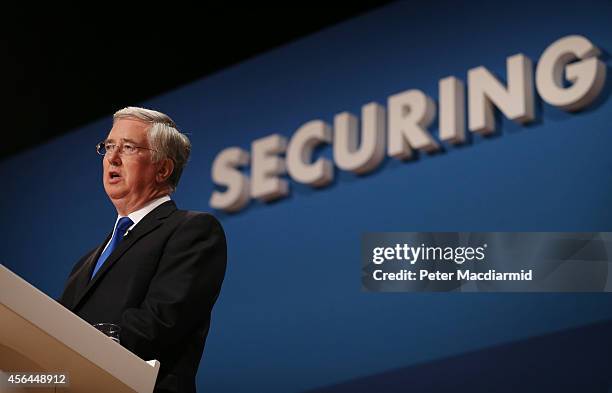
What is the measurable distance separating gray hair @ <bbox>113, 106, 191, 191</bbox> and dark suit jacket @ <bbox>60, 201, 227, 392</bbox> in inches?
5.1

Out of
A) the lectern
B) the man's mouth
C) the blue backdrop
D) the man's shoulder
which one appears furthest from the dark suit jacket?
the blue backdrop

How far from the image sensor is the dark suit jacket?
158cm

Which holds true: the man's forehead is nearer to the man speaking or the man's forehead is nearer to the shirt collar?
the man speaking

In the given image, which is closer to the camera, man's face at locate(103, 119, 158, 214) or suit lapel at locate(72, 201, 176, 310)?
suit lapel at locate(72, 201, 176, 310)

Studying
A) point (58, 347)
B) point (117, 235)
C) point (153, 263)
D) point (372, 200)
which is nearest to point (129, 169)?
point (117, 235)

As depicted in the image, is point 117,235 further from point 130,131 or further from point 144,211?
point 130,131

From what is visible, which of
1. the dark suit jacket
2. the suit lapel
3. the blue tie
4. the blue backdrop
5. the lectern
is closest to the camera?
the lectern

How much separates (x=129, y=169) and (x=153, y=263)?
0.83 feet

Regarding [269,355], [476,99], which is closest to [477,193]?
[476,99]

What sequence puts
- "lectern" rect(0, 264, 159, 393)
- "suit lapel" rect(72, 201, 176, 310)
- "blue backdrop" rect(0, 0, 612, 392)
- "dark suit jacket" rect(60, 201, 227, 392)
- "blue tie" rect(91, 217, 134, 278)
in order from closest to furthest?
"lectern" rect(0, 264, 159, 393) → "dark suit jacket" rect(60, 201, 227, 392) → "suit lapel" rect(72, 201, 176, 310) → "blue tie" rect(91, 217, 134, 278) → "blue backdrop" rect(0, 0, 612, 392)

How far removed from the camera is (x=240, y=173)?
3932mm

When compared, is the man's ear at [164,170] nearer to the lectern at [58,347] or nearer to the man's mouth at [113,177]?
the man's mouth at [113,177]

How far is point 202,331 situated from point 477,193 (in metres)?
1.82

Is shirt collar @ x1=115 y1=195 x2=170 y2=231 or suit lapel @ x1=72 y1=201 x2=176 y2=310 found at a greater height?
shirt collar @ x1=115 y1=195 x2=170 y2=231
